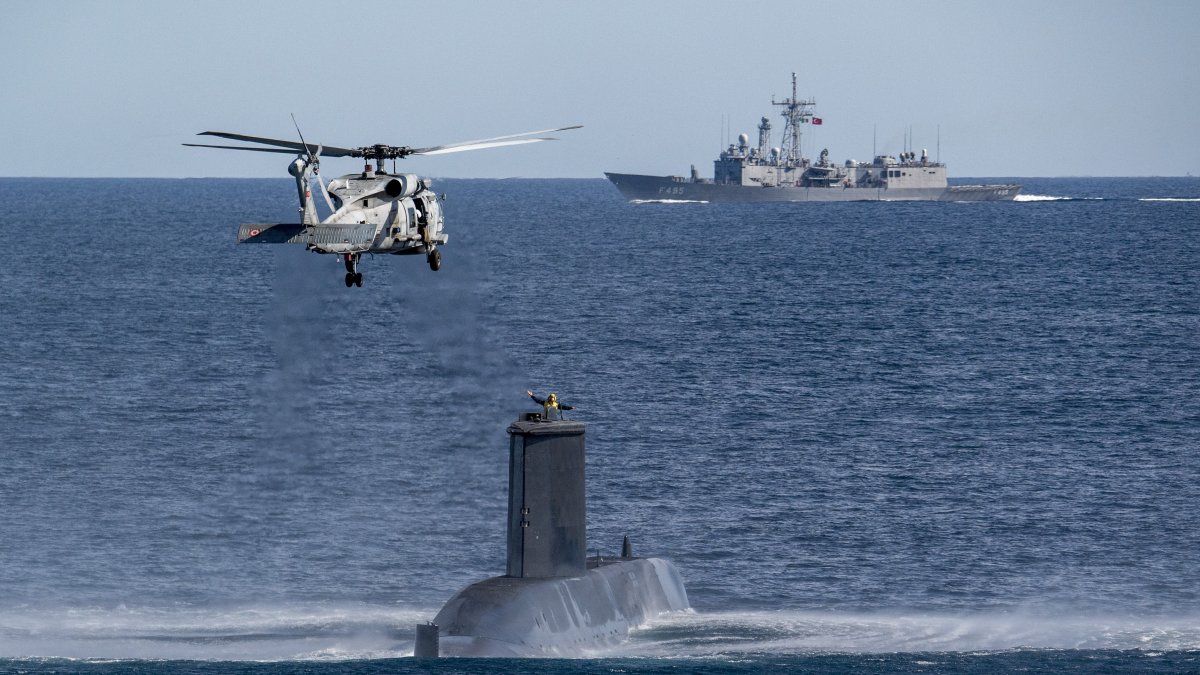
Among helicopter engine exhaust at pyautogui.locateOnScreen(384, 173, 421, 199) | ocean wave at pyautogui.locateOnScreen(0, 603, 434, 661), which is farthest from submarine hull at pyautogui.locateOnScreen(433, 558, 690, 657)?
helicopter engine exhaust at pyautogui.locateOnScreen(384, 173, 421, 199)

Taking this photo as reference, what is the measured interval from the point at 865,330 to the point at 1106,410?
40892 mm

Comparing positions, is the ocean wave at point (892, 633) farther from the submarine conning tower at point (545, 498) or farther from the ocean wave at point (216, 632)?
the ocean wave at point (216, 632)

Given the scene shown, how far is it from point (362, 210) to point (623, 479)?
38456 mm

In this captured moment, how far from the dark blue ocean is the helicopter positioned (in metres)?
12.5

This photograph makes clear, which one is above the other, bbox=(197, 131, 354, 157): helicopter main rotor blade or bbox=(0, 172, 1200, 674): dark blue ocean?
bbox=(197, 131, 354, 157): helicopter main rotor blade

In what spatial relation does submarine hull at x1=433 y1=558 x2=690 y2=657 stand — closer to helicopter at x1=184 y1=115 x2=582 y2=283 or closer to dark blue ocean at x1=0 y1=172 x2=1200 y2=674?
dark blue ocean at x1=0 y1=172 x2=1200 y2=674

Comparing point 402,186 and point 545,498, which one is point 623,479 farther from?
point 402,186

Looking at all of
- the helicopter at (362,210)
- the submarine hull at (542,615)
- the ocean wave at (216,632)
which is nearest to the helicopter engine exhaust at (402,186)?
the helicopter at (362,210)

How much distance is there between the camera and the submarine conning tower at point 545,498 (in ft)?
168

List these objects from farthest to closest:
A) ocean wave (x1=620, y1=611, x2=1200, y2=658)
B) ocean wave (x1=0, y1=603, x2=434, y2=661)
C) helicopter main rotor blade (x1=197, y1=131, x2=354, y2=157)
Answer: ocean wave (x1=620, y1=611, x2=1200, y2=658) < ocean wave (x1=0, y1=603, x2=434, y2=661) < helicopter main rotor blade (x1=197, y1=131, x2=354, y2=157)

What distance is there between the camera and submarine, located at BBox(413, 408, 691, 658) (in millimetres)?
50156

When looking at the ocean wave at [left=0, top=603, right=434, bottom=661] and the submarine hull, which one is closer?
the submarine hull

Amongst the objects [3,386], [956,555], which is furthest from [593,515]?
[3,386]

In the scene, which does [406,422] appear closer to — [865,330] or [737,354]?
[737,354]
